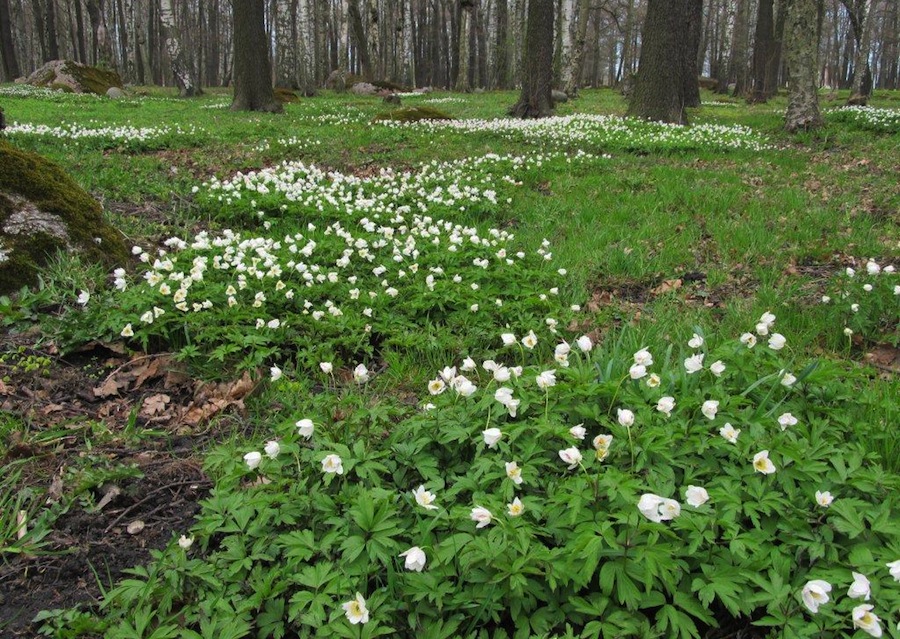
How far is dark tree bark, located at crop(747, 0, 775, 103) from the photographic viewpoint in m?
21.7

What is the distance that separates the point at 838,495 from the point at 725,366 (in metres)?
0.81

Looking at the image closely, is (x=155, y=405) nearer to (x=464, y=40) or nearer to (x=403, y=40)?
(x=464, y=40)

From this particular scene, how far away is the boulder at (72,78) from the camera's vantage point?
24.1 metres

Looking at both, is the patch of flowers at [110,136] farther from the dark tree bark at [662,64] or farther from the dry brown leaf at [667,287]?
the dark tree bark at [662,64]

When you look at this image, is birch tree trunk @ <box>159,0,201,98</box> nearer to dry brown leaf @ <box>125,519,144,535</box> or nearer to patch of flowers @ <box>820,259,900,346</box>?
dry brown leaf @ <box>125,519,144,535</box>

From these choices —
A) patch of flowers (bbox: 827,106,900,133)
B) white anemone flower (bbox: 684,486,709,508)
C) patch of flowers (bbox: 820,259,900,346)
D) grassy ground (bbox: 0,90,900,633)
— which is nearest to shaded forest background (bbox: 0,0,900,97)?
patch of flowers (bbox: 827,106,900,133)

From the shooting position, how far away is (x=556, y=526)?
6.57 feet

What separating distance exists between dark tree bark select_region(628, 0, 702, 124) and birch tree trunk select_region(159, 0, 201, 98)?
1903 cm

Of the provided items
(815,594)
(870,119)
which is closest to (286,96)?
(870,119)

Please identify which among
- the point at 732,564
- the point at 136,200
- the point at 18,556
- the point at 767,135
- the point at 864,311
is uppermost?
the point at 767,135

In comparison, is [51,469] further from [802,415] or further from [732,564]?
[802,415]

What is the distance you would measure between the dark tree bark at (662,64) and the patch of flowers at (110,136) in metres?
10.6

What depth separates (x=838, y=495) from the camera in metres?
2.14

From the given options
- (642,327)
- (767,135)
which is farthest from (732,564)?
(767,135)
